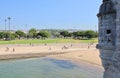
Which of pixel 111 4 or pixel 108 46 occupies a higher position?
pixel 111 4

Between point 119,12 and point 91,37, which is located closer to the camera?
point 119,12

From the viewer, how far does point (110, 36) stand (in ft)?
52.3

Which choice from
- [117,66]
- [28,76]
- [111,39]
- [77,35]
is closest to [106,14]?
[111,39]

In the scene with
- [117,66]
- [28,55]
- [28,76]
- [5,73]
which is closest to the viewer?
[117,66]

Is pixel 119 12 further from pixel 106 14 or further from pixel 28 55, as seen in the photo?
pixel 28 55

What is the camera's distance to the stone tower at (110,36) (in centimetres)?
1509

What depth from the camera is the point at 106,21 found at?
1625 cm

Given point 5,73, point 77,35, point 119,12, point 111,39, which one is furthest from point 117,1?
point 77,35

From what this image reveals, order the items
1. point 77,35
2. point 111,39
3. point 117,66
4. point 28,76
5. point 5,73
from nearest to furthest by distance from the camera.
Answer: point 117,66
point 111,39
point 28,76
point 5,73
point 77,35

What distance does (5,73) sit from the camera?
39062mm

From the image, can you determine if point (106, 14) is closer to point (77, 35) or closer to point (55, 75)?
point (55, 75)

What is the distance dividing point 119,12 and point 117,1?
2.35ft

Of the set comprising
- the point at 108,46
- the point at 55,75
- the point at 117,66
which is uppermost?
the point at 108,46

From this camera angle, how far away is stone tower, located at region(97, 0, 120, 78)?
1509 cm
